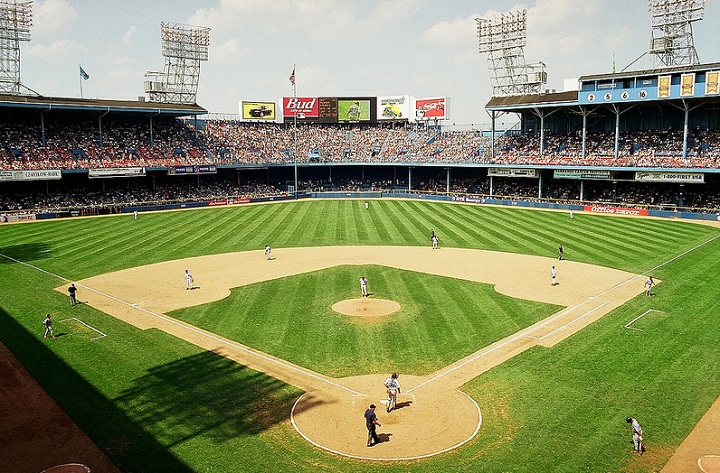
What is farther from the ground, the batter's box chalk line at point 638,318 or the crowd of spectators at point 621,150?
the crowd of spectators at point 621,150

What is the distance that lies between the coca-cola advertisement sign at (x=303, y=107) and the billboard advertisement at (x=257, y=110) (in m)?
2.42

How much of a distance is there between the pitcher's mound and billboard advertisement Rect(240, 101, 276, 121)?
69.5m

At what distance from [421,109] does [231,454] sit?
84589mm

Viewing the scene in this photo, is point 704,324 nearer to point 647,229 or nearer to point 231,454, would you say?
point 231,454

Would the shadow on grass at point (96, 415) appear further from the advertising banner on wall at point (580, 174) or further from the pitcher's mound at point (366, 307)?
the advertising banner on wall at point (580, 174)

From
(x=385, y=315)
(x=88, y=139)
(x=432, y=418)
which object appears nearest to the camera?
(x=432, y=418)

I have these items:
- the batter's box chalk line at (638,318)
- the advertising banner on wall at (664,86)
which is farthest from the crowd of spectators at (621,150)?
the batter's box chalk line at (638,318)

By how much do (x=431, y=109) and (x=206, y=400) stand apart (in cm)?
8116

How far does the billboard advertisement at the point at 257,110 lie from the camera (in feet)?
300

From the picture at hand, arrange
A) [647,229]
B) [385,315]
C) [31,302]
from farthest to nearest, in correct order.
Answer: [647,229], [31,302], [385,315]

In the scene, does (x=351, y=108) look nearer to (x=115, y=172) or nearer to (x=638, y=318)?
(x=115, y=172)

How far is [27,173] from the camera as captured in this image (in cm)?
5925

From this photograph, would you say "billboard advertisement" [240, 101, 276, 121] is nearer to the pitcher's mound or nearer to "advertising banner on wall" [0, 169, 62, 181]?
"advertising banner on wall" [0, 169, 62, 181]

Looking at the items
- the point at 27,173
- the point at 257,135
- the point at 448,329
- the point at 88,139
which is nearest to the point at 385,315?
the point at 448,329
